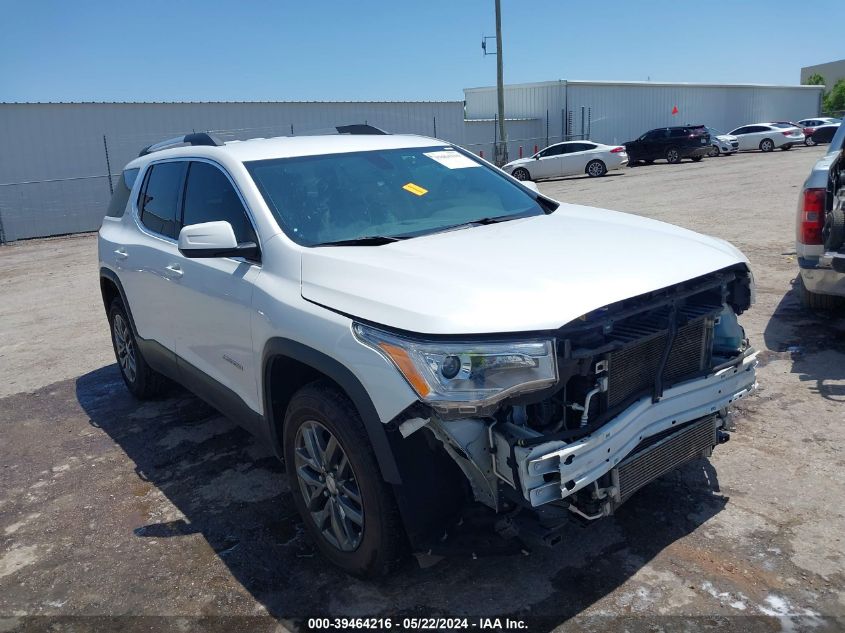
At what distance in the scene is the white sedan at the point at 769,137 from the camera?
114 feet

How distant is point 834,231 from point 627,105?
3731 centimetres

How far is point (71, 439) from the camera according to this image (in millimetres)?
5223

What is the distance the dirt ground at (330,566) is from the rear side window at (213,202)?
1515mm

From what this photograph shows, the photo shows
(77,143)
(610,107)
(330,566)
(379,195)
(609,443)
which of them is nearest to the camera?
(609,443)

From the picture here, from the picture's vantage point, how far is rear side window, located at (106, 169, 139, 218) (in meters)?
5.61

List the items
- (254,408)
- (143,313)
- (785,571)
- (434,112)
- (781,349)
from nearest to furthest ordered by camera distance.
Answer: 1. (785,571)
2. (254,408)
3. (143,313)
4. (781,349)
5. (434,112)

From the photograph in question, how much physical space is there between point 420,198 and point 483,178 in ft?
2.11

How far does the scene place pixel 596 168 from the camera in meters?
28.1

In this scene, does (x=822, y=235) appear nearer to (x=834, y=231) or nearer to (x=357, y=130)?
(x=834, y=231)

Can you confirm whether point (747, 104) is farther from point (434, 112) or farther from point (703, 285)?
point (703, 285)

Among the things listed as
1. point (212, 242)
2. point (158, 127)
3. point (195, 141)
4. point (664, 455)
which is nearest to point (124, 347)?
point (195, 141)

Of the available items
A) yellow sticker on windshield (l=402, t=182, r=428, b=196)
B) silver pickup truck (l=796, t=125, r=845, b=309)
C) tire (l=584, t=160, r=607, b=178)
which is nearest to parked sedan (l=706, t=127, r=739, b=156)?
tire (l=584, t=160, r=607, b=178)

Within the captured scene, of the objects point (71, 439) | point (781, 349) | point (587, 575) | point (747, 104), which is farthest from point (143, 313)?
point (747, 104)

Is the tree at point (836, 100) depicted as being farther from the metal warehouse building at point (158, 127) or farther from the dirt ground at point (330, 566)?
the dirt ground at point (330, 566)
